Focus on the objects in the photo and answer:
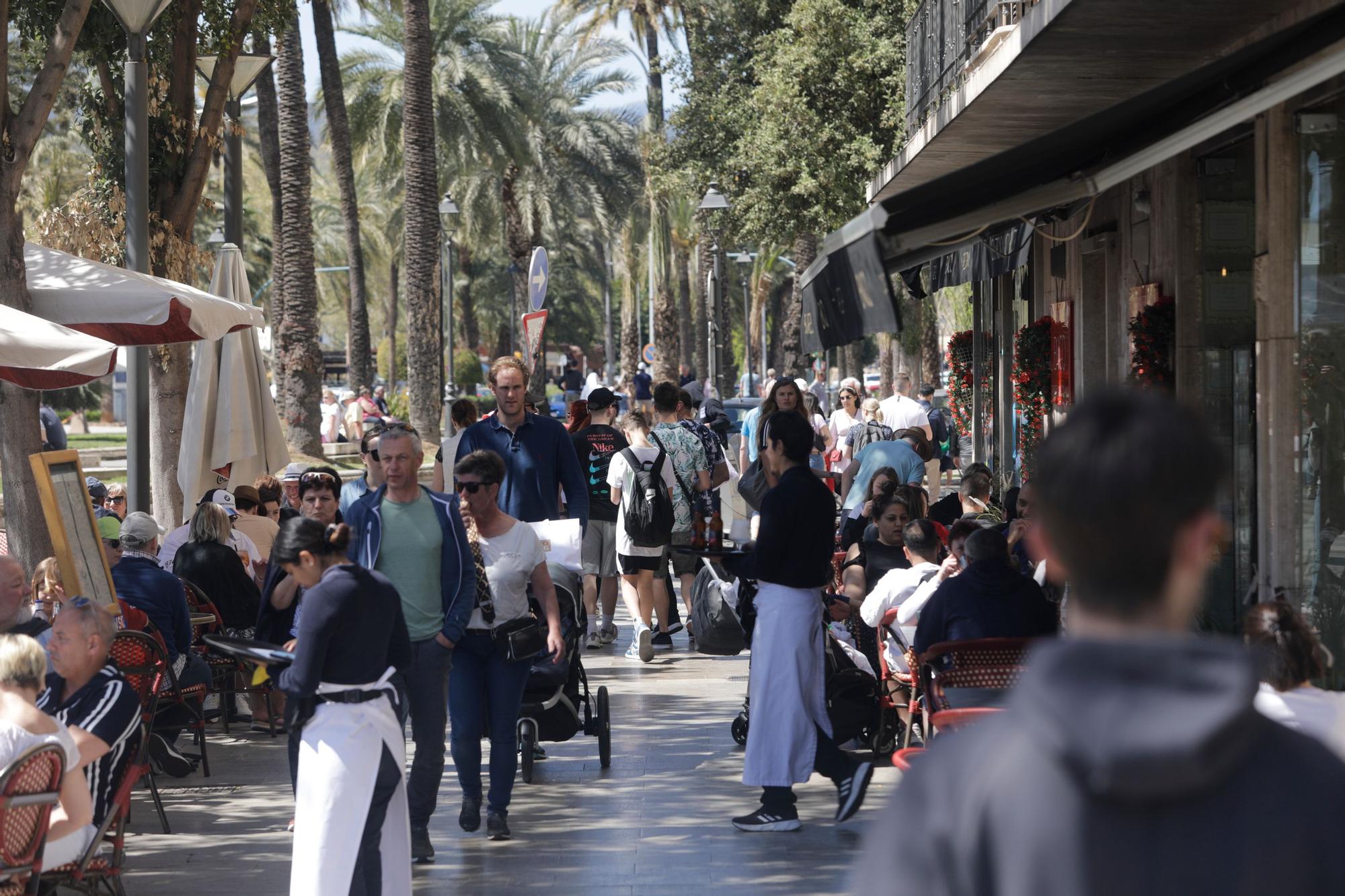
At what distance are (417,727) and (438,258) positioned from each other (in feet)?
73.9

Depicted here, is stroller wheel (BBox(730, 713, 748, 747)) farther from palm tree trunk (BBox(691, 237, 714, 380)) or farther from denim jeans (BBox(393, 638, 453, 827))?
palm tree trunk (BBox(691, 237, 714, 380))

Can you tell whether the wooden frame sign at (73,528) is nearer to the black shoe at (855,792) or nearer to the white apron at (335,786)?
the white apron at (335,786)

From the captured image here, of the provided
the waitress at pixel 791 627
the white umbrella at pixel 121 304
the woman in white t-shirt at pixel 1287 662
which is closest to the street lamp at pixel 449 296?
the white umbrella at pixel 121 304

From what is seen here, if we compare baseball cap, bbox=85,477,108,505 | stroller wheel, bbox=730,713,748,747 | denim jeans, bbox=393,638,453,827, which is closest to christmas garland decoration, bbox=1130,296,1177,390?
stroller wheel, bbox=730,713,748,747

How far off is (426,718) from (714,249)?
37.5 m

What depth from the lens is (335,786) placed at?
5.12 m

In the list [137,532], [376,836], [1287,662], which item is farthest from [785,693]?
[137,532]

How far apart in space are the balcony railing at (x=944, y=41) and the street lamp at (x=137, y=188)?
19.5ft

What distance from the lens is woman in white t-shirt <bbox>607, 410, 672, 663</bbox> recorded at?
11.7m

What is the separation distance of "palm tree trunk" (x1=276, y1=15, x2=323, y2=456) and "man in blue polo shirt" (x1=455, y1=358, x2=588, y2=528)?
1915 cm

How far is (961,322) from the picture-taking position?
137 feet

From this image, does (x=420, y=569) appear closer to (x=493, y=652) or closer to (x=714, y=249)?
(x=493, y=652)

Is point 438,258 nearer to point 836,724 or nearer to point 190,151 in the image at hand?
point 190,151

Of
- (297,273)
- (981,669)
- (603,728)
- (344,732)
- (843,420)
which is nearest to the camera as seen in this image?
(344,732)
